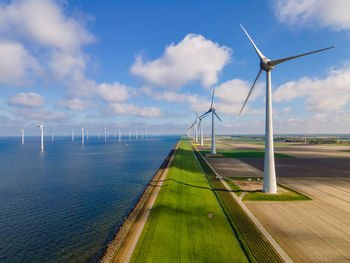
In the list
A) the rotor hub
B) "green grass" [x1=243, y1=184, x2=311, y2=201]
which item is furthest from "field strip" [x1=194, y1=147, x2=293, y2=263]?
the rotor hub

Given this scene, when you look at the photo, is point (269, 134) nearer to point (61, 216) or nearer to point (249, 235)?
point (249, 235)

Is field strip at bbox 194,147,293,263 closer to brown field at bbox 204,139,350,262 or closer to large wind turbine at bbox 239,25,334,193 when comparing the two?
brown field at bbox 204,139,350,262

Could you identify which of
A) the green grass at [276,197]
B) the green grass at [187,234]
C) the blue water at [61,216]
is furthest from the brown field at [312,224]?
the blue water at [61,216]

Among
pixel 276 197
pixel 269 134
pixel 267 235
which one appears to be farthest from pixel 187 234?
pixel 269 134

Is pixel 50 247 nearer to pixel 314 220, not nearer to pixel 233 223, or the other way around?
pixel 233 223

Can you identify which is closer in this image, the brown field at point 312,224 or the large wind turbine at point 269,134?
the brown field at point 312,224

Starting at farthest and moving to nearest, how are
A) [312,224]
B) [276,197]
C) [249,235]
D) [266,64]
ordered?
1. [266,64]
2. [276,197]
3. [312,224]
4. [249,235]

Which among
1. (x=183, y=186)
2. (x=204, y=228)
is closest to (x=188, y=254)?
(x=204, y=228)

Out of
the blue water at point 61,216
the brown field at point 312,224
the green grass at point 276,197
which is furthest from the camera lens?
the green grass at point 276,197

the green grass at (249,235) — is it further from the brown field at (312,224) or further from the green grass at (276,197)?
the green grass at (276,197)
